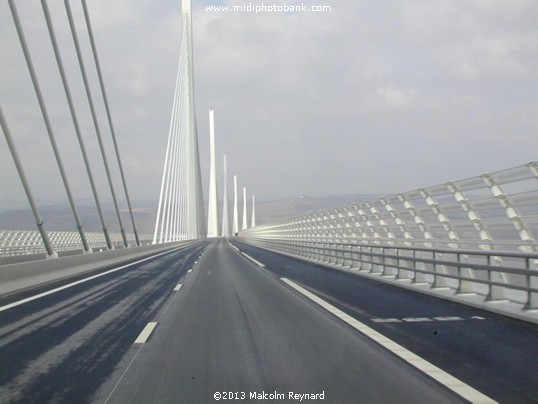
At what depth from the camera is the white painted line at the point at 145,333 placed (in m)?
9.09

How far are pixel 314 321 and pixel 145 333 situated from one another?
9.64 ft

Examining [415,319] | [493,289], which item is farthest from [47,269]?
[493,289]

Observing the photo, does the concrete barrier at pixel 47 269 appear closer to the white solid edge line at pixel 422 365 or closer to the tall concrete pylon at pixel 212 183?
the white solid edge line at pixel 422 365

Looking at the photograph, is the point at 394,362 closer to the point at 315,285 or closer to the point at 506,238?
the point at 506,238

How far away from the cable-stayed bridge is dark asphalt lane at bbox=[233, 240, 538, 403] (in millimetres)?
35

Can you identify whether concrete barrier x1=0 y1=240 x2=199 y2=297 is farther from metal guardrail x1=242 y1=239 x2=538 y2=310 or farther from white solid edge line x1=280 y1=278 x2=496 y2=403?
metal guardrail x1=242 y1=239 x2=538 y2=310

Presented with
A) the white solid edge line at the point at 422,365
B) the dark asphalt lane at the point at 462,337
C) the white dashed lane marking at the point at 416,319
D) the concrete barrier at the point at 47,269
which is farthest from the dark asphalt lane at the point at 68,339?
the white dashed lane marking at the point at 416,319

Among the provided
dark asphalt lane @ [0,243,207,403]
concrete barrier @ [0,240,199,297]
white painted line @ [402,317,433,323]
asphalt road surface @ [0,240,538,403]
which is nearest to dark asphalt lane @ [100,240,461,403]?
asphalt road surface @ [0,240,538,403]

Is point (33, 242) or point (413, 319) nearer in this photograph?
point (413, 319)

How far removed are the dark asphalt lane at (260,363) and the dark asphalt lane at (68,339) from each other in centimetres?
32

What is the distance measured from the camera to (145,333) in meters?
9.82

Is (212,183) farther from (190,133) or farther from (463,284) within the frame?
(463,284)

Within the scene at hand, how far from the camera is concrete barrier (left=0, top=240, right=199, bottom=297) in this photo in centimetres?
1669

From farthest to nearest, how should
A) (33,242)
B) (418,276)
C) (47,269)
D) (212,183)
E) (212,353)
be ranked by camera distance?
(212,183), (33,242), (47,269), (418,276), (212,353)
